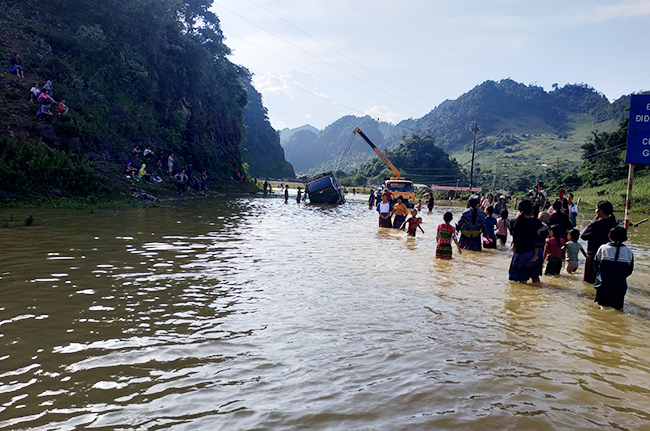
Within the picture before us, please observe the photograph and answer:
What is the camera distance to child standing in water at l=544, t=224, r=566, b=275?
33.7 ft

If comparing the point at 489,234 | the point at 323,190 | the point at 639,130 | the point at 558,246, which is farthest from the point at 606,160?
the point at 558,246

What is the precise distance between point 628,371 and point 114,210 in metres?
18.4

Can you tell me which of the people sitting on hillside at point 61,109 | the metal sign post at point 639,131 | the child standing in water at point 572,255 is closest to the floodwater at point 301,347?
the child standing in water at point 572,255

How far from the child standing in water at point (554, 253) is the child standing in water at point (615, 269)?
2835 mm

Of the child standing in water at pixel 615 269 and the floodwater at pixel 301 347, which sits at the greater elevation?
the child standing in water at pixel 615 269

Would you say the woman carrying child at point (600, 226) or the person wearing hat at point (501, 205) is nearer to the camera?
the woman carrying child at point (600, 226)

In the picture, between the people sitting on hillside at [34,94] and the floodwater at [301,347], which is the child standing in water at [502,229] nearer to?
the floodwater at [301,347]

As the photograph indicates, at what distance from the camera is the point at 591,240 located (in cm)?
905

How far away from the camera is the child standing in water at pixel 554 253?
33.7 feet

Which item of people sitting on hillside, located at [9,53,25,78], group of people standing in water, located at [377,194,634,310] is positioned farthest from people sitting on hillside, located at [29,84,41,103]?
group of people standing in water, located at [377,194,634,310]

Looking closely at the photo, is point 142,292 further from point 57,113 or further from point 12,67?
point 12,67

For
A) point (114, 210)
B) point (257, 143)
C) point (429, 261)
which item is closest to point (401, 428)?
point (429, 261)

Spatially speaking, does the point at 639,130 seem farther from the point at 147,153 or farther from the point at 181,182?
the point at 147,153

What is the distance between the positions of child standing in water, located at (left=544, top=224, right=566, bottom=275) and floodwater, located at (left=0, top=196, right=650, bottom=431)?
522 millimetres
